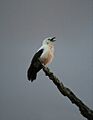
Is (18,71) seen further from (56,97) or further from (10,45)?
(56,97)

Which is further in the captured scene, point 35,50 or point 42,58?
point 35,50

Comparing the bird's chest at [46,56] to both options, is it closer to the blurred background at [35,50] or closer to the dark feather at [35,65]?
the dark feather at [35,65]

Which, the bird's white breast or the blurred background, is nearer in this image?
the bird's white breast

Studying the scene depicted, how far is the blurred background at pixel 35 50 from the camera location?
2.03 m

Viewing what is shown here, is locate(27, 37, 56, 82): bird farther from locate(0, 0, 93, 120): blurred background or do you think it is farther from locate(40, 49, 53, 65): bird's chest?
locate(0, 0, 93, 120): blurred background

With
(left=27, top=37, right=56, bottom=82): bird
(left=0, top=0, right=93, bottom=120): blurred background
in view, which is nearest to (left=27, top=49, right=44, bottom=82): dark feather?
(left=27, top=37, right=56, bottom=82): bird

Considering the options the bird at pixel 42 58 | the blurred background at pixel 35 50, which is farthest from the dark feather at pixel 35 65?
the blurred background at pixel 35 50

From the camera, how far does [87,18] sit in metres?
2.19

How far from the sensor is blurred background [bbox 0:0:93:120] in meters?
2.03

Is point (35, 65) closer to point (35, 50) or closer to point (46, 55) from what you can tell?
point (46, 55)

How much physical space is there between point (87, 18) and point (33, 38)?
19.4 inches

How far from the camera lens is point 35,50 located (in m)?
2.09

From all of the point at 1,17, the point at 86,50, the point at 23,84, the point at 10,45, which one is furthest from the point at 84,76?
the point at 1,17

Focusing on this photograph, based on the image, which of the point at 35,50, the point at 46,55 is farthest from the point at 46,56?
the point at 35,50
